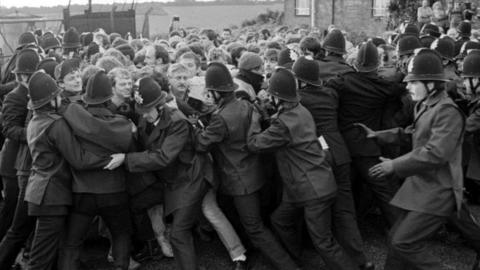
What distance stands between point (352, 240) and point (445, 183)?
1.20m

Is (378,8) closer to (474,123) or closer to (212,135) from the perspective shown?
(474,123)

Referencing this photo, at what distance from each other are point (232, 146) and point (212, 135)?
0.79 feet

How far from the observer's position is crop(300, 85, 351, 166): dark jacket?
17.7ft

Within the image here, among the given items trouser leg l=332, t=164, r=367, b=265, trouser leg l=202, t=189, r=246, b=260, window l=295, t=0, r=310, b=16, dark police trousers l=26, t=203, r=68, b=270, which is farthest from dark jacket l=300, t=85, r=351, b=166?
window l=295, t=0, r=310, b=16

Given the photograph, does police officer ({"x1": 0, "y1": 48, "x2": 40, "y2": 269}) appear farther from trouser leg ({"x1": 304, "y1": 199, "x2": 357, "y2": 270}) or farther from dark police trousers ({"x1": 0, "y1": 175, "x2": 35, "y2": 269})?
trouser leg ({"x1": 304, "y1": 199, "x2": 357, "y2": 270})

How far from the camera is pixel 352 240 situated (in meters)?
5.34

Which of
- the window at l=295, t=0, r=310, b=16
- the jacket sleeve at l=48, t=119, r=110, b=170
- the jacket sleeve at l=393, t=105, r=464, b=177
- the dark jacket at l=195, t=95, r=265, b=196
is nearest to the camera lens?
the jacket sleeve at l=393, t=105, r=464, b=177

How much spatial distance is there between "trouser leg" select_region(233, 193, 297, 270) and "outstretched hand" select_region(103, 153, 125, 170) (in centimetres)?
110

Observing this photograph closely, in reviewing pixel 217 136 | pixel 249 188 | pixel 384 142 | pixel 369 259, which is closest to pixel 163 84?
pixel 217 136

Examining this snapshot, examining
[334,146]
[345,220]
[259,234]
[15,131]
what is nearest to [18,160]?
[15,131]

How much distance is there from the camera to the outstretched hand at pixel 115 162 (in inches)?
190

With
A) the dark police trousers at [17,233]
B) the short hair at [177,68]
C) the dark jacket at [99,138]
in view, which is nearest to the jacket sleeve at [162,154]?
the dark jacket at [99,138]

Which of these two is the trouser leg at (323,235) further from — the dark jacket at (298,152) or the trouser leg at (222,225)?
the trouser leg at (222,225)

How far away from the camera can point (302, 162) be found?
4.99 metres
